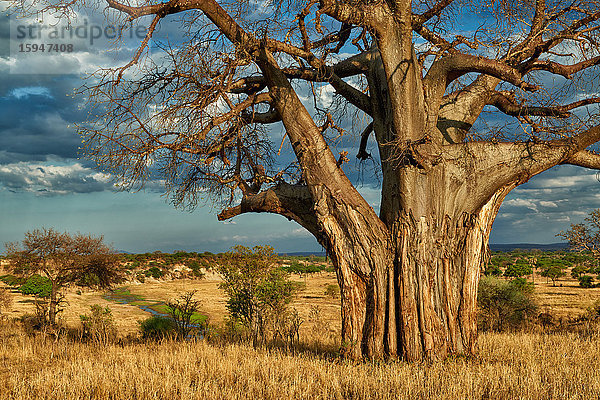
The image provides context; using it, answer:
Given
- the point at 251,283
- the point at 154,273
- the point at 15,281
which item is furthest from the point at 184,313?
the point at 154,273

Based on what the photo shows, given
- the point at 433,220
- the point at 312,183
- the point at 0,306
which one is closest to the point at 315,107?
the point at 312,183

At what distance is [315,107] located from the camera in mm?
9477

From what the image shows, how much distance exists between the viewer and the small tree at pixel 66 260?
18562 millimetres

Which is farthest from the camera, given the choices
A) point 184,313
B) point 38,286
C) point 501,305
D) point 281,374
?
point 38,286

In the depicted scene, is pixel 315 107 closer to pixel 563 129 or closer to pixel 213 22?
pixel 213 22

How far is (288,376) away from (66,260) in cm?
1556

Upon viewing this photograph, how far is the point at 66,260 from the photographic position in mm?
18703

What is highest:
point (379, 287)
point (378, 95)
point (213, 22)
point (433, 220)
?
point (213, 22)

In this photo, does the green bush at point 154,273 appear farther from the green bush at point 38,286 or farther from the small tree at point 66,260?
the small tree at point 66,260

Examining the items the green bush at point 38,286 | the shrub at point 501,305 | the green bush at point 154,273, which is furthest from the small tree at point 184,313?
the green bush at point 154,273

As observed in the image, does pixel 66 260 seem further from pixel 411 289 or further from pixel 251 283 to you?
pixel 411 289

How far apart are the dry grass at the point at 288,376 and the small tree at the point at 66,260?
10591 mm

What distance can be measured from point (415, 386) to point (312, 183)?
3.58 metres

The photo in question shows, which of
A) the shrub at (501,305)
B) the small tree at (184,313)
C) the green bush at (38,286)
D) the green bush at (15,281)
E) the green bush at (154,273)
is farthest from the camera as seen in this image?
the green bush at (154,273)
